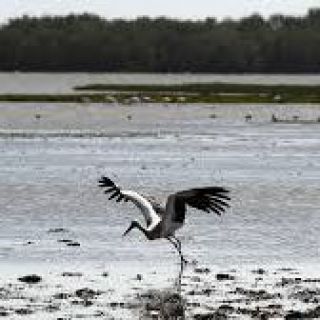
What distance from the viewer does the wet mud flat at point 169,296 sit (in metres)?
15.3

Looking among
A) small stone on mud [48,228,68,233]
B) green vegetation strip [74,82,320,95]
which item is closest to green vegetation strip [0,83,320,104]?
green vegetation strip [74,82,320,95]

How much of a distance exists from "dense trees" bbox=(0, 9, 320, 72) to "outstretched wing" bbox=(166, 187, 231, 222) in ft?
453

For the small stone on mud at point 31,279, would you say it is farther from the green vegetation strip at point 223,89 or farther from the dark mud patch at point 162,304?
the green vegetation strip at point 223,89

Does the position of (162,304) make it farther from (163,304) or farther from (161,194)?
(161,194)

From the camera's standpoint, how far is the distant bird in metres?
16.8

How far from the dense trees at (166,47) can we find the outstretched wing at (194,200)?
138 meters

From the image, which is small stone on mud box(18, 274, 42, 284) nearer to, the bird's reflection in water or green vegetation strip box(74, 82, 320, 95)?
the bird's reflection in water

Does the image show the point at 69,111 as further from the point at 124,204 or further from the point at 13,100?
the point at 124,204

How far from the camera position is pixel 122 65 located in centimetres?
16412

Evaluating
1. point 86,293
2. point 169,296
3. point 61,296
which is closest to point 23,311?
point 61,296

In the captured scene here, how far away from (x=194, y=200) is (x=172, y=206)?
424mm

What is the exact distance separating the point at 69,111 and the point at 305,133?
705 inches

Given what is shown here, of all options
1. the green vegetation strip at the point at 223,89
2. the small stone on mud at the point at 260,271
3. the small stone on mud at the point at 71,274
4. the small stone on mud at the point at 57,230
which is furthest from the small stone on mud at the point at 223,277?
the green vegetation strip at the point at 223,89

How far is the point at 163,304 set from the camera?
16.0 m
